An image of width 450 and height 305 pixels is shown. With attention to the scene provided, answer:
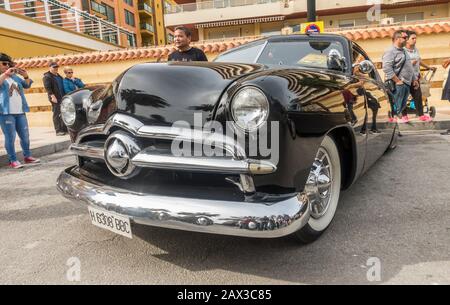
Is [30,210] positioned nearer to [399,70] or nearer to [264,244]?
A: [264,244]

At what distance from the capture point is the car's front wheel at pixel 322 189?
2104mm

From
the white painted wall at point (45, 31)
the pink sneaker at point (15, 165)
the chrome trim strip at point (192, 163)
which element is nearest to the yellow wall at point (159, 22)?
the white painted wall at point (45, 31)

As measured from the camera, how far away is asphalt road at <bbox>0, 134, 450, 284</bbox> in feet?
6.13

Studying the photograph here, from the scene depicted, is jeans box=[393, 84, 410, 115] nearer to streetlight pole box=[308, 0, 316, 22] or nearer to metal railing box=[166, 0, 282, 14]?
streetlight pole box=[308, 0, 316, 22]

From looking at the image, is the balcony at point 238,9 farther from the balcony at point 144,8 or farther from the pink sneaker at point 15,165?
the pink sneaker at point 15,165

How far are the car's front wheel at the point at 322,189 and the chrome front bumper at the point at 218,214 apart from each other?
31 cm

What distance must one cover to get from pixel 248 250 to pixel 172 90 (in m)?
1.03

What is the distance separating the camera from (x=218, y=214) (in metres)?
1.68

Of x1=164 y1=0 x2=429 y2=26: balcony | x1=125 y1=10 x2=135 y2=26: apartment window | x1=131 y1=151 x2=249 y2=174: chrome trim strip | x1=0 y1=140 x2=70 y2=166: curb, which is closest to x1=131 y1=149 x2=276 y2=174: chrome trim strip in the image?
x1=131 y1=151 x2=249 y2=174: chrome trim strip

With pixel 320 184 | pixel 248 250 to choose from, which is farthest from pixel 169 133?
pixel 320 184

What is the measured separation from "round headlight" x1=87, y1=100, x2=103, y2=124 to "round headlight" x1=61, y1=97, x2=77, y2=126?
221mm
